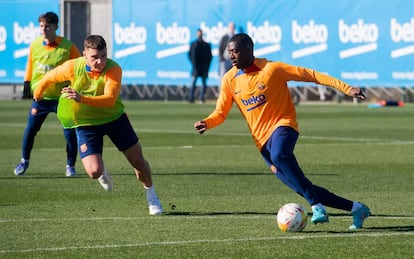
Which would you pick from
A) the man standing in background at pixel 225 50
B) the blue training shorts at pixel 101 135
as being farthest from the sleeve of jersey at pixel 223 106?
the man standing in background at pixel 225 50

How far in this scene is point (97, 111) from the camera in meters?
12.1

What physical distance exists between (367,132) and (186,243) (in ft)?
51.4

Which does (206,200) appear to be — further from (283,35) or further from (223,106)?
(283,35)

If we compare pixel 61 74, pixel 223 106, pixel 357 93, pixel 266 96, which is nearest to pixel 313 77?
pixel 266 96

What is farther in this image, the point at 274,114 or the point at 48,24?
the point at 48,24

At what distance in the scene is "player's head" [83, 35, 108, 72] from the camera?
11711 mm

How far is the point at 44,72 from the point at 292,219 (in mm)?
6907

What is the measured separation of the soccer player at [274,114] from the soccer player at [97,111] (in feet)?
4.23

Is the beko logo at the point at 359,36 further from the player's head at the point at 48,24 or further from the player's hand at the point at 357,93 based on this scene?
the player's hand at the point at 357,93

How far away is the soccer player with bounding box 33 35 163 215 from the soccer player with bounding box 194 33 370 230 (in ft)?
4.23

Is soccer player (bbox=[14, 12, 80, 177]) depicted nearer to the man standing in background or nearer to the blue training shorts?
the blue training shorts

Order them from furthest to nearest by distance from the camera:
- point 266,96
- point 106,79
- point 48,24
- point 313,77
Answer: point 48,24 < point 106,79 < point 266,96 < point 313,77

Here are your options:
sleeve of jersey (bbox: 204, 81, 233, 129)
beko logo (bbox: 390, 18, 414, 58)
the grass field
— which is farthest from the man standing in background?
sleeve of jersey (bbox: 204, 81, 233, 129)

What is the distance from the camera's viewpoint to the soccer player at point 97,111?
11797 mm
